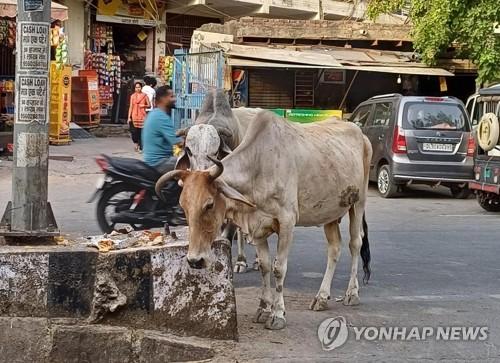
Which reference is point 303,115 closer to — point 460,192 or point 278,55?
point 278,55

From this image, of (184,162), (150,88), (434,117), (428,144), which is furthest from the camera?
(150,88)

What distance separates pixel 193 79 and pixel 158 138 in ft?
39.7

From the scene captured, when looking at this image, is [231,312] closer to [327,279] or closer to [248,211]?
[248,211]

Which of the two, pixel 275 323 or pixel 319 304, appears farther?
pixel 319 304

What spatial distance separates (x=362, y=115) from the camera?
17141 millimetres

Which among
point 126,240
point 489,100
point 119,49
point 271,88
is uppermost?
point 119,49

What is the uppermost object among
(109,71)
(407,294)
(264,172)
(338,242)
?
(109,71)

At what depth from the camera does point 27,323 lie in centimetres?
562

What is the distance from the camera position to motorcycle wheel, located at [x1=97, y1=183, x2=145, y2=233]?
27.8ft

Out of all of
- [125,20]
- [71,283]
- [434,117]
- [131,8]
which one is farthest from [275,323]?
[131,8]

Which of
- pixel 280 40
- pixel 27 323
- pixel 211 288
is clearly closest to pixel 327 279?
pixel 211 288

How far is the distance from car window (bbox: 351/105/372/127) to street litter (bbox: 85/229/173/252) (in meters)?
10.8

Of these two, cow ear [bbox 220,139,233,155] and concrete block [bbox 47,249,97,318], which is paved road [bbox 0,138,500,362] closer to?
concrete block [bbox 47,249,97,318]

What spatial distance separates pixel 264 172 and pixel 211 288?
3.46 ft
